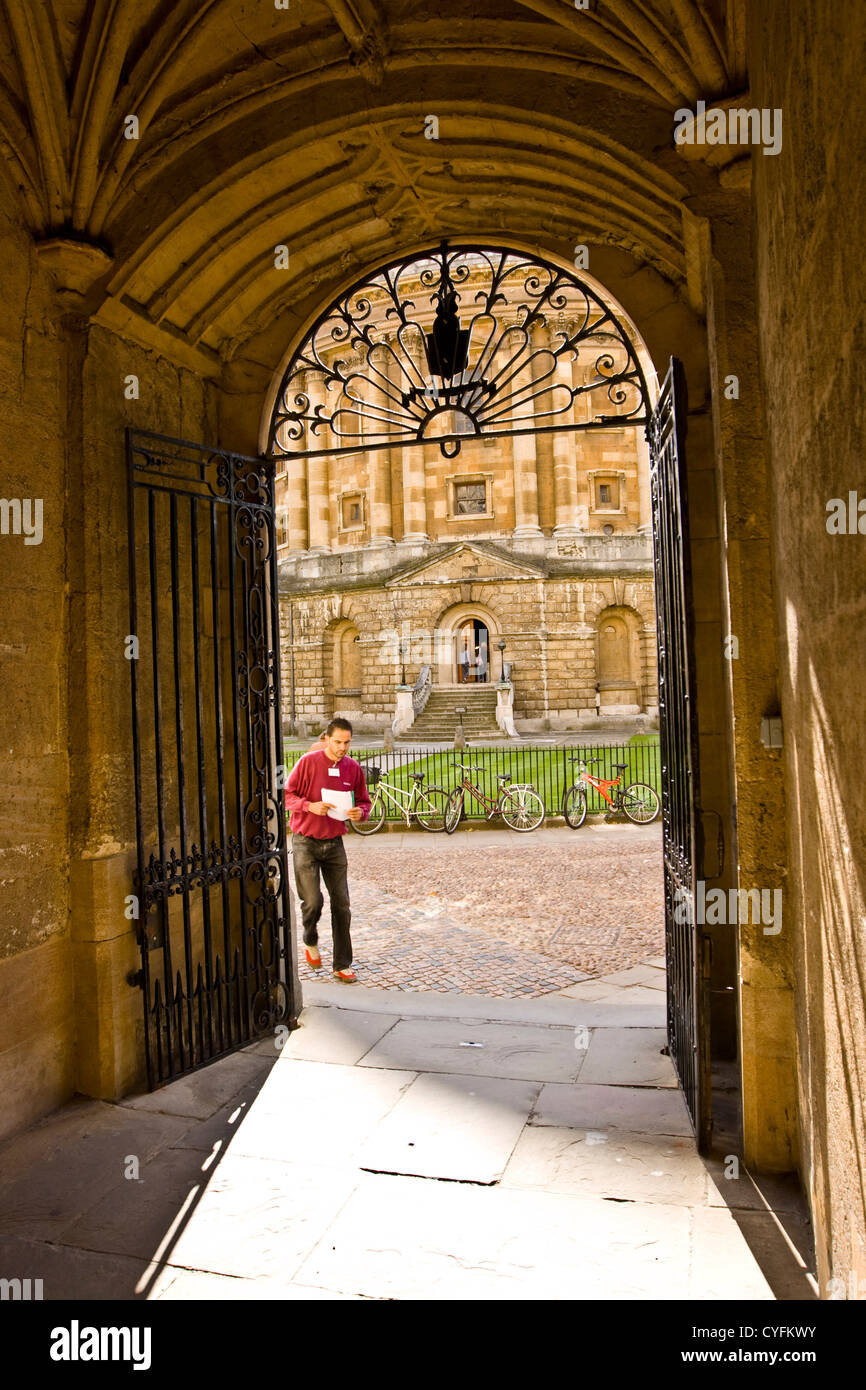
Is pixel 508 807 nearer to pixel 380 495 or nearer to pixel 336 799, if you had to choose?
pixel 336 799

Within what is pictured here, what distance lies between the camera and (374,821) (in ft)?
45.9

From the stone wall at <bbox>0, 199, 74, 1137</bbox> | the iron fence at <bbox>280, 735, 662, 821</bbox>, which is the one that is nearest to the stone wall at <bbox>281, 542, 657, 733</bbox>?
the iron fence at <bbox>280, 735, 662, 821</bbox>

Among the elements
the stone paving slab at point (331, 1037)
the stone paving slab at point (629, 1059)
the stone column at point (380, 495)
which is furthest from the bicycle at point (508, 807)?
the stone column at point (380, 495)

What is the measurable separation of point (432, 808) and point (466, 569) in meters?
18.0

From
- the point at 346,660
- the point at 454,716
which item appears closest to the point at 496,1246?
the point at 454,716

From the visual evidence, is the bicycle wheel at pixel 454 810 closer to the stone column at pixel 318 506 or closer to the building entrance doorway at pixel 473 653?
the building entrance doorway at pixel 473 653

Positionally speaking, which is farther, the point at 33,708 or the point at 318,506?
the point at 318,506

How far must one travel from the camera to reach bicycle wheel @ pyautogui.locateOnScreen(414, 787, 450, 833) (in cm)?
1374

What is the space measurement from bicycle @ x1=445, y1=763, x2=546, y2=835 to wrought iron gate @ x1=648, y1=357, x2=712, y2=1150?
8.65 metres

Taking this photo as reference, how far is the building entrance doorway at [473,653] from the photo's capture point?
→ 107ft

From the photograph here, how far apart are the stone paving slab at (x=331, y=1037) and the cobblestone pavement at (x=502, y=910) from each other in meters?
0.77

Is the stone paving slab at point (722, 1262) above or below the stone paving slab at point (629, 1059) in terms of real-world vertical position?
above
